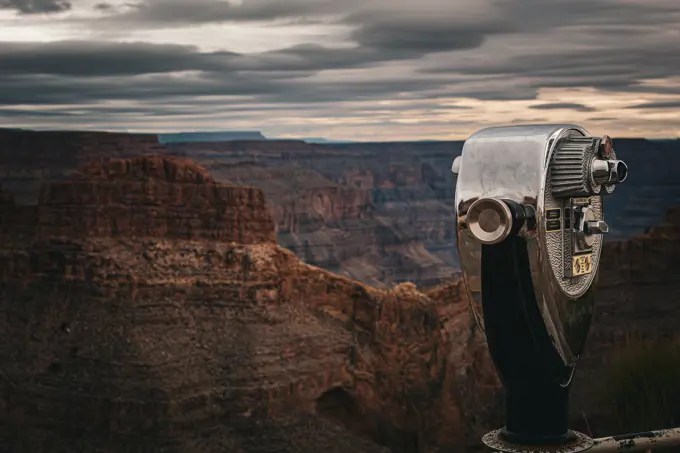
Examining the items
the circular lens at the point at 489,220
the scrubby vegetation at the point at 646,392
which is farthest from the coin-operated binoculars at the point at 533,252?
the scrubby vegetation at the point at 646,392

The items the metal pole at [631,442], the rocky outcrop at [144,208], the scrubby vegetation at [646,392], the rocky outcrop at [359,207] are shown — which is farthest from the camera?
the rocky outcrop at [359,207]

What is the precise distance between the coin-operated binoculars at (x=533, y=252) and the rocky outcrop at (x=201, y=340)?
38.3 meters

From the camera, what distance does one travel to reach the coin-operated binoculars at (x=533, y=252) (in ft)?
18.6

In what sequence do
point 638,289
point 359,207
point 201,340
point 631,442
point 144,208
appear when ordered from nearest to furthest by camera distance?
point 631,442 → point 201,340 → point 638,289 → point 144,208 → point 359,207

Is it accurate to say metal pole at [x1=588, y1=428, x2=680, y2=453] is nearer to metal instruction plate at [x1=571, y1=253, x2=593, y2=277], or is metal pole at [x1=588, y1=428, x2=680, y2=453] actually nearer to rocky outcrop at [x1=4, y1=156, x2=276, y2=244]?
metal instruction plate at [x1=571, y1=253, x2=593, y2=277]

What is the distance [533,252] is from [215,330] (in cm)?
4595

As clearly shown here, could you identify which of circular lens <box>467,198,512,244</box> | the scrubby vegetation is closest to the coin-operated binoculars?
circular lens <box>467,198,512,244</box>

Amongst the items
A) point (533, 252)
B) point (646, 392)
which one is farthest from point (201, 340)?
point (533, 252)

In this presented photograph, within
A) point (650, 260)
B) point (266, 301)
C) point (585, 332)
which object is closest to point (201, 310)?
point (266, 301)

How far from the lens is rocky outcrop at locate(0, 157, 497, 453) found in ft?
157

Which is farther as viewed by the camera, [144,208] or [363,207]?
[363,207]

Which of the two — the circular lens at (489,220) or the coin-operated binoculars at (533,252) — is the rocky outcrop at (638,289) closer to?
the coin-operated binoculars at (533,252)

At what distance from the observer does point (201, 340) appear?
50.3 meters

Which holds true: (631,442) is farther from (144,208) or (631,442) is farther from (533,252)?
(144,208)
